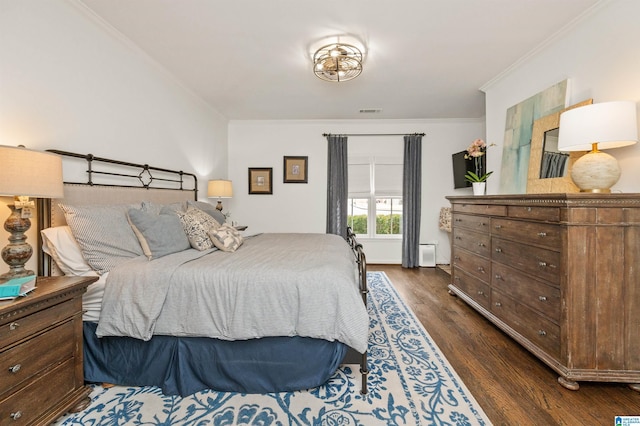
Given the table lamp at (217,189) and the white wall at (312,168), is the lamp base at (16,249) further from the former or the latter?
the white wall at (312,168)

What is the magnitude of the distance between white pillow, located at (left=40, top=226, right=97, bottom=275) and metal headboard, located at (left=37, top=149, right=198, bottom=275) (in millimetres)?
151

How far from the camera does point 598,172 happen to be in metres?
1.82

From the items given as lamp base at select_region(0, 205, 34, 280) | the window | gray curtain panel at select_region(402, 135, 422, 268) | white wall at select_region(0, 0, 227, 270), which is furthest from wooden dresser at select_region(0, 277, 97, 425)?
gray curtain panel at select_region(402, 135, 422, 268)

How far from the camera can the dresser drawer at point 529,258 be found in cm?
186

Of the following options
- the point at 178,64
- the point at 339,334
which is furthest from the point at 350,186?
the point at 339,334

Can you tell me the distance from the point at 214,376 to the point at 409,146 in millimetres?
4542

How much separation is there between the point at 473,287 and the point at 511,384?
123 centimetres

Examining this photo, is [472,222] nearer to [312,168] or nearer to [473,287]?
[473,287]

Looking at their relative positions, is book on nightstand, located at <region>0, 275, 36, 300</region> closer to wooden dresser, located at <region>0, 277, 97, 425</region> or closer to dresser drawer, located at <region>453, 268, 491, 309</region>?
wooden dresser, located at <region>0, 277, 97, 425</region>

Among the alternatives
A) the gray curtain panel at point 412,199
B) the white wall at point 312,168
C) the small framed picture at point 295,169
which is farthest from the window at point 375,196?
the small framed picture at point 295,169

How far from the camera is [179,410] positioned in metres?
1.58

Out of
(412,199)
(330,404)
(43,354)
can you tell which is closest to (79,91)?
(43,354)

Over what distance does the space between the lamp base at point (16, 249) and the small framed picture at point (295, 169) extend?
3.84m

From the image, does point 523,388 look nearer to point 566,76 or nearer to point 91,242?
point 566,76
